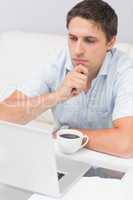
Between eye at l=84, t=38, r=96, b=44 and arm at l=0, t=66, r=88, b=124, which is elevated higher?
eye at l=84, t=38, r=96, b=44

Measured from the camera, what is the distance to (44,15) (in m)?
2.37

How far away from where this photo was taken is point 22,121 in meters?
1.67

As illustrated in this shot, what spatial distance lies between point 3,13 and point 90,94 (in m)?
1.00

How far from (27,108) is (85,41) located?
35cm

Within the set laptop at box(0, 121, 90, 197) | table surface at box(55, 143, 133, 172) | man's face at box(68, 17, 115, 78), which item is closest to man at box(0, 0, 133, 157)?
man's face at box(68, 17, 115, 78)

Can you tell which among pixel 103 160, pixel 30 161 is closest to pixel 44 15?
pixel 103 160

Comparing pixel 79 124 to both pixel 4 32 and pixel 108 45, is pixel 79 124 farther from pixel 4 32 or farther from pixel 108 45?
pixel 4 32

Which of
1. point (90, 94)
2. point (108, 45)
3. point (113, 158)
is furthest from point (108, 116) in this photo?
point (113, 158)

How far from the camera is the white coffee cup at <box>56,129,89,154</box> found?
4.29 ft

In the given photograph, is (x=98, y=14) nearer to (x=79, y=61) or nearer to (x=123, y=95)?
(x=79, y=61)

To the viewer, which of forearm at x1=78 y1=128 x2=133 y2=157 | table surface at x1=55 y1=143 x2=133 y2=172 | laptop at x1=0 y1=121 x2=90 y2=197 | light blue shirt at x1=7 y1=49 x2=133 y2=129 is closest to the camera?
laptop at x1=0 y1=121 x2=90 y2=197

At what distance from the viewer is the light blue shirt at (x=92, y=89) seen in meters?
1.69

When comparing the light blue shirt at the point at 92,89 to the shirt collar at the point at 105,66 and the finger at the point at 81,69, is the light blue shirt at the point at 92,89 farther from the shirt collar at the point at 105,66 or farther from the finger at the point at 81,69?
the finger at the point at 81,69

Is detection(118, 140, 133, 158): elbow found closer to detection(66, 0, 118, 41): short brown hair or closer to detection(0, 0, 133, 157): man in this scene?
detection(0, 0, 133, 157): man
